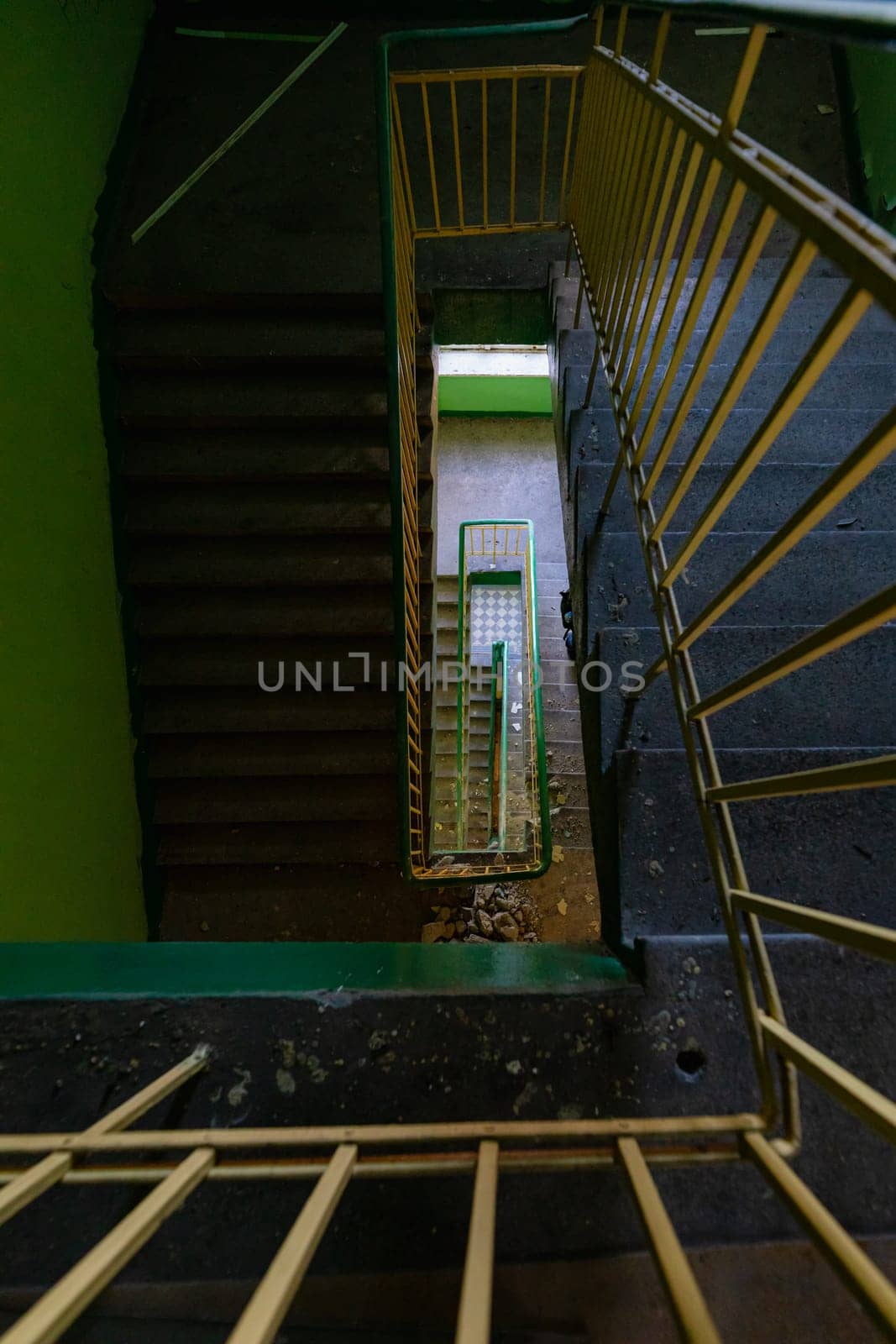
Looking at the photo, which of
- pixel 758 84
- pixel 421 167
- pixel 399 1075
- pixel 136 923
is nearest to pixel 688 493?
pixel 399 1075

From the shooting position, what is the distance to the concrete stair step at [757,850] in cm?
140

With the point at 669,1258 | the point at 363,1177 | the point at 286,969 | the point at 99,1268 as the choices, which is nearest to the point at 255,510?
the point at 286,969

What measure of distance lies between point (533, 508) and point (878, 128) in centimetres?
446

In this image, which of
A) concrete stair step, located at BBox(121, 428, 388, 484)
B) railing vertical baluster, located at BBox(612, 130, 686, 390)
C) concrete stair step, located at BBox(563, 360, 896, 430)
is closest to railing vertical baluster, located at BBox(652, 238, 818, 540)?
railing vertical baluster, located at BBox(612, 130, 686, 390)

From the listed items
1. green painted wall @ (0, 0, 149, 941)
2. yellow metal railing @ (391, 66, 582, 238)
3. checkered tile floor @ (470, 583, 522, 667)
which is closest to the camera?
green painted wall @ (0, 0, 149, 941)

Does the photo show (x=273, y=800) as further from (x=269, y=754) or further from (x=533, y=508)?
(x=533, y=508)

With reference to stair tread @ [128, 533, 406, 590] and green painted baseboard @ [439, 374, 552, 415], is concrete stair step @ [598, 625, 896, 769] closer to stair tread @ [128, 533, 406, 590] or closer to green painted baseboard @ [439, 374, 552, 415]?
stair tread @ [128, 533, 406, 590]

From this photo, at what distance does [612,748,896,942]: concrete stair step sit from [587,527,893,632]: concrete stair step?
53 cm

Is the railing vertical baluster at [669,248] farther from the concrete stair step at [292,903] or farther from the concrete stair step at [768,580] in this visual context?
the concrete stair step at [292,903]

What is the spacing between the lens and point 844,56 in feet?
12.3

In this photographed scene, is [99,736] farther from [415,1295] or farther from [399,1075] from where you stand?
[415,1295]

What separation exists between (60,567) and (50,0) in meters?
2.47

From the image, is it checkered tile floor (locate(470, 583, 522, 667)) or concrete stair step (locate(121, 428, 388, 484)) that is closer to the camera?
concrete stair step (locate(121, 428, 388, 484))

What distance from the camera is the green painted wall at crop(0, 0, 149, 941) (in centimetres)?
A: 240
